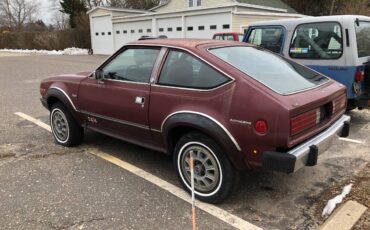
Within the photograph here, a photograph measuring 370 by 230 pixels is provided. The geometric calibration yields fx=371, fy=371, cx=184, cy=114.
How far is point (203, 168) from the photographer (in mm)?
3723

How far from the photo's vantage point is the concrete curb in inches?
127

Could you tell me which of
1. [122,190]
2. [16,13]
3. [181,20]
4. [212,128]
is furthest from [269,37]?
[16,13]

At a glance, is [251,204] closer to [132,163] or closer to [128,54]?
[132,163]

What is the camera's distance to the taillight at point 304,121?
3193 mm

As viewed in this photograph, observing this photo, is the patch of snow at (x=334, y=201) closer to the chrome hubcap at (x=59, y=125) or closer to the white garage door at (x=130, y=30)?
the chrome hubcap at (x=59, y=125)

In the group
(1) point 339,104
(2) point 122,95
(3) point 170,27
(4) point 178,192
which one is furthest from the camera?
(3) point 170,27

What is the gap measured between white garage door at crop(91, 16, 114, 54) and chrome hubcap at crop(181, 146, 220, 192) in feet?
89.0

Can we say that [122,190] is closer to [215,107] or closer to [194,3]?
[215,107]

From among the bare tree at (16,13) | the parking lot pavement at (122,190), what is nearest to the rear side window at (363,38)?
the parking lot pavement at (122,190)

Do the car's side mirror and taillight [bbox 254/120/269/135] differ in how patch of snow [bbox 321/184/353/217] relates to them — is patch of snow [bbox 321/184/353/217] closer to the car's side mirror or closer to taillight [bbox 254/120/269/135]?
taillight [bbox 254/120/269/135]

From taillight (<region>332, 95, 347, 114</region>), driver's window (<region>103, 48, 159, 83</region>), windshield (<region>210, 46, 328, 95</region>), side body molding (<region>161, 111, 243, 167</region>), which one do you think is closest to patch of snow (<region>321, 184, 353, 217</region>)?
taillight (<region>332, 95, 347, 114</region>)

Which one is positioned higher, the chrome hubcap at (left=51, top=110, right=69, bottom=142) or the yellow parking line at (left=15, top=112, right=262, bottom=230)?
the chrome hubcap at (left=51, top=110, right=69, bottom=142)

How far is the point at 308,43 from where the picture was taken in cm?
Answer: 640

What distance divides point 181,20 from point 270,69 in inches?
798
